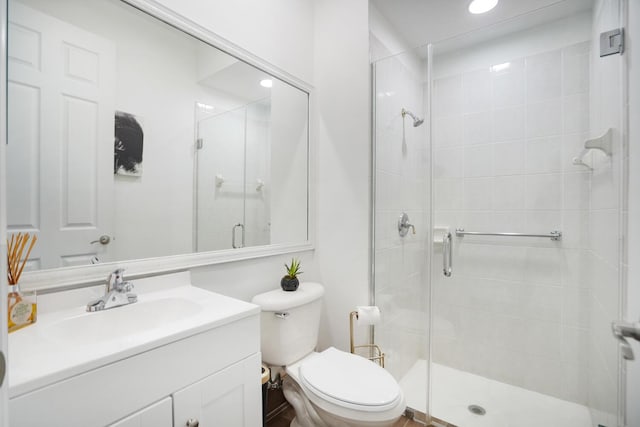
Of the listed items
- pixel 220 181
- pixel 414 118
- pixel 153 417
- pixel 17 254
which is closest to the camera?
pixel 153 417

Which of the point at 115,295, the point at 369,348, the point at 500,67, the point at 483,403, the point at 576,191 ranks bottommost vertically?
the point at 483,403

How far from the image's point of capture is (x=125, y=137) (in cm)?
114

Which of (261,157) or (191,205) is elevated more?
(261,157)

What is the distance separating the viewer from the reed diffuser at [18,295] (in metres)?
0.79

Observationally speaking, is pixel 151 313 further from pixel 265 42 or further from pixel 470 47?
pixel 470 47

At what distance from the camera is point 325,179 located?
196 cm

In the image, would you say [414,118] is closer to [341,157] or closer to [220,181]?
[341,157]

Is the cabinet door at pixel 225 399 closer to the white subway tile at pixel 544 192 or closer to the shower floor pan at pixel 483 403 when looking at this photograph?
the shower floor pan at pixel 483 403

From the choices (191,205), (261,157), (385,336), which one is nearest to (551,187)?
(385,336)

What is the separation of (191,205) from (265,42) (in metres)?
1.02

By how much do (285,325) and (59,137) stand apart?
116 cm

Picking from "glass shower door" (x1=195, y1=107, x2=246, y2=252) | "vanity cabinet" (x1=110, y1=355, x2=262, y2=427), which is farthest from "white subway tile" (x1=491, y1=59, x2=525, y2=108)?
"vanity cabinet" (x1=110, y1=355, x2=262, y2=427)

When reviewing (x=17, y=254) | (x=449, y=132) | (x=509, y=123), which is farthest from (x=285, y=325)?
(x=509, y=123)

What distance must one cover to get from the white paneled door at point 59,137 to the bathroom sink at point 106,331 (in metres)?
0.22
